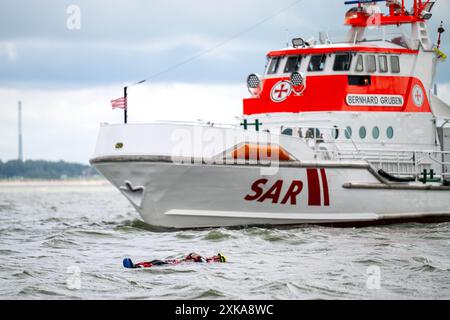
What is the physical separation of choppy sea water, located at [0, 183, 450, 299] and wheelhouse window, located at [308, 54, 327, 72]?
4284mm

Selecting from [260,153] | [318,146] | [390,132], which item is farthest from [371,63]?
[260,153]

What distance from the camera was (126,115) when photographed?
1855 centimetres

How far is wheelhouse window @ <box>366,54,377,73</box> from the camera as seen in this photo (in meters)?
21.8

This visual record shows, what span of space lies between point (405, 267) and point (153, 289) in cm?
433

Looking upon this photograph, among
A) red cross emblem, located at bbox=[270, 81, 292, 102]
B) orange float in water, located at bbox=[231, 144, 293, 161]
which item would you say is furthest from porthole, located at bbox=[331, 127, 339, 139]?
orange float in water, located at bbox=[231, 144, 293, 161]

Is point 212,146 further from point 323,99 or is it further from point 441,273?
point 441,273

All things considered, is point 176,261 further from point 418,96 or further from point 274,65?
point 418,96

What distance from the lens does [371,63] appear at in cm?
2186

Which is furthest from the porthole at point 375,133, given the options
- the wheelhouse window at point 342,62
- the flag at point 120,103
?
the flag at point 120,103

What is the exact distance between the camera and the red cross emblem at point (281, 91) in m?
21.4

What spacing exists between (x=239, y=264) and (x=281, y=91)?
802 cm

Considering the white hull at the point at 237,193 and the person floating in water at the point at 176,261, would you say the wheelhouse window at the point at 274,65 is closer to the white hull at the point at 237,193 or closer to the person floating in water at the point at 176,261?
the white hull at the point at 237,193
